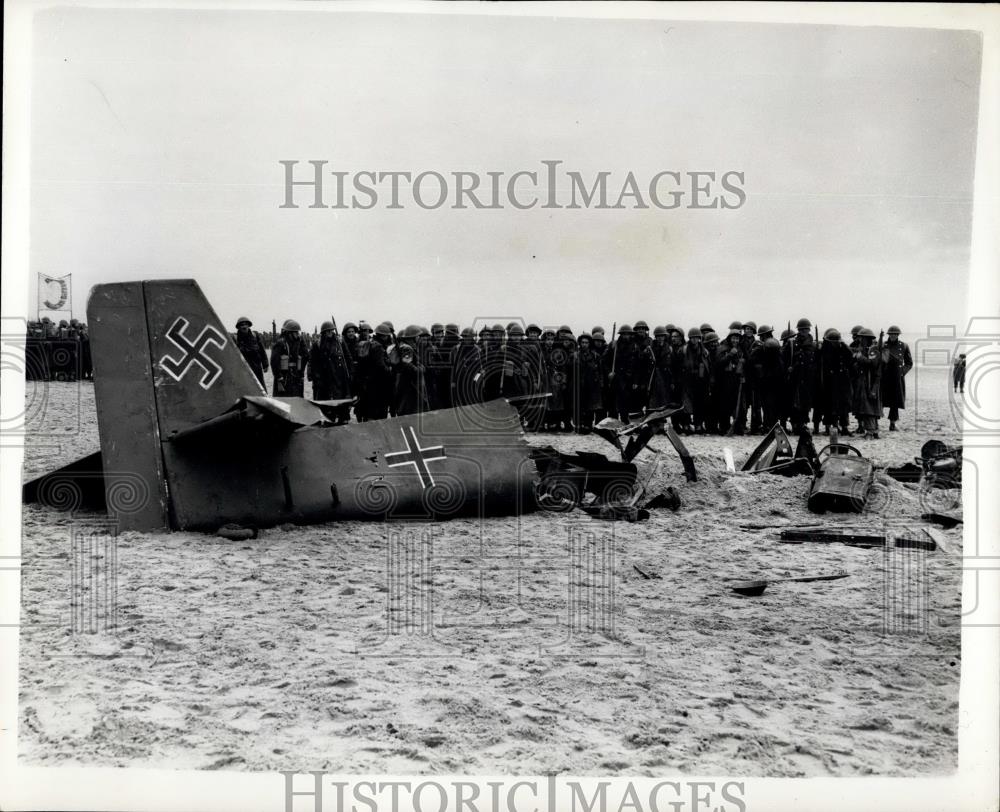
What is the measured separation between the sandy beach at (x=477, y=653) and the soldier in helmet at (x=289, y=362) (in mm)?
6262

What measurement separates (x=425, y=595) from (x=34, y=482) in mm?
3736

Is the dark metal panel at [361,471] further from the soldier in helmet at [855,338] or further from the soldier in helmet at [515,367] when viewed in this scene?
the soldier in helmet at [855,338]

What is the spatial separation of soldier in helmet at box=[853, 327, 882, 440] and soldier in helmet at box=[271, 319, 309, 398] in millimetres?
8879

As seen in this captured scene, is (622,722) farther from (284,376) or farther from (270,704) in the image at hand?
(284,376)

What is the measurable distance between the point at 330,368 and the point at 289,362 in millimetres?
647

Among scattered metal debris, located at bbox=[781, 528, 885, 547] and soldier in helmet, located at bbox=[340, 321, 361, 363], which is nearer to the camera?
scattered metal debris, located at bbox=[781, 528, 885, 547]

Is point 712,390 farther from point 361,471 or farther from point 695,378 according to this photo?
point 361,471

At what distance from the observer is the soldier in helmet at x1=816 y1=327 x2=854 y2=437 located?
44.2 ft

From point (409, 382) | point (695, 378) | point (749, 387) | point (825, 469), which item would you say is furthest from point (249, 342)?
point (825, 469)

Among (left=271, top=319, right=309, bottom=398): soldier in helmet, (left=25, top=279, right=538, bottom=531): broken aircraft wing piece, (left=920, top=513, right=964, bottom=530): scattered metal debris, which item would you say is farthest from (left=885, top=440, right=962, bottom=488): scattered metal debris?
(left=271, top=319, right=309, bottom=398): soldier in helmet

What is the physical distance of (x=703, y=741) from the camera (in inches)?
157

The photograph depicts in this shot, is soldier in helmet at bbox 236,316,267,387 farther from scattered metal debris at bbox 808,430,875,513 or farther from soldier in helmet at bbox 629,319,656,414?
scattered metal debris at bbox 808,430,875,513

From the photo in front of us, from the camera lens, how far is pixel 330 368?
1322cm

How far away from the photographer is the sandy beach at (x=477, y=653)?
13.0 feet
